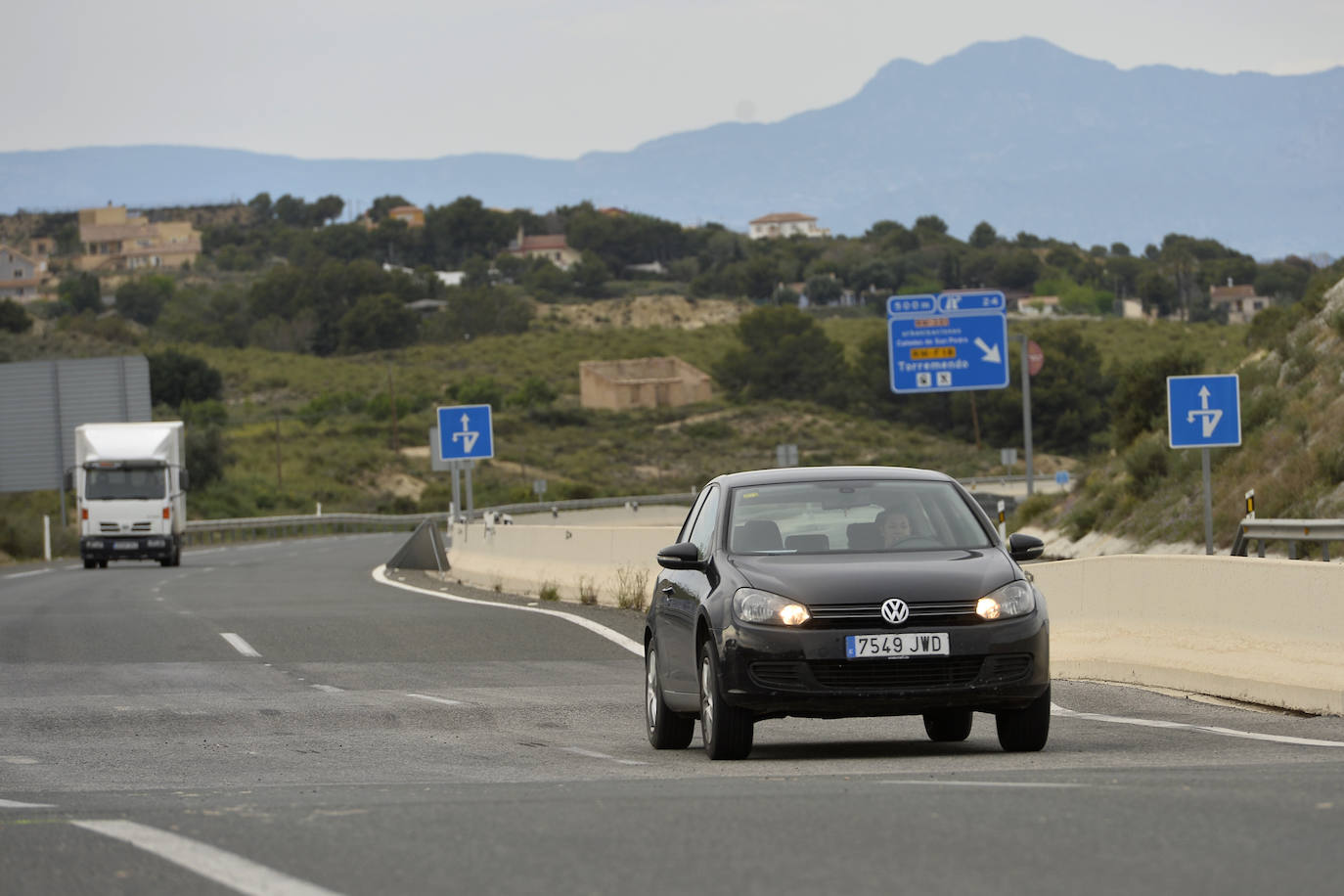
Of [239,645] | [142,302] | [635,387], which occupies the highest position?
[142,302]

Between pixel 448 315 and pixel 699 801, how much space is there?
13978 centimetres

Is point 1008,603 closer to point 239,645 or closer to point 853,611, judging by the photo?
point 853,611

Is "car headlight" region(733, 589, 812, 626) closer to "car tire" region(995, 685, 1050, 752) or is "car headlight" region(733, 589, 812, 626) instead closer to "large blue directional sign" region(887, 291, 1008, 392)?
"car tire" region(995, 685, 1050, 752)

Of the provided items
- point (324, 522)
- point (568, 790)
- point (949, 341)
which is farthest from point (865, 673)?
point (324, 522)

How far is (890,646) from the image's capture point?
9336 mm

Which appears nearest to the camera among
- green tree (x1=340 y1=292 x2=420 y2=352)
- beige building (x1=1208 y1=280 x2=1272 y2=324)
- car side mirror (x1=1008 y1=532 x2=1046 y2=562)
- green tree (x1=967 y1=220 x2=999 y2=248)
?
car side mirror (x1=1008 y1=532 x2=1046 y2=562)

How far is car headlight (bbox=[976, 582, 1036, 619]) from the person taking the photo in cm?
947

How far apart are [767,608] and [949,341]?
2945cm

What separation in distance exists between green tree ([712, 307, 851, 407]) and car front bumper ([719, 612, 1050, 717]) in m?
98.6

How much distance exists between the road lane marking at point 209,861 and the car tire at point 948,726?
5.19 metres

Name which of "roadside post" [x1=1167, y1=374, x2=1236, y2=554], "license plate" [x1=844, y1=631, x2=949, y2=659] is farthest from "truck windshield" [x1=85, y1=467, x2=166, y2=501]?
"license plate" [x1=844, y1=631, x2=949, y2=659]

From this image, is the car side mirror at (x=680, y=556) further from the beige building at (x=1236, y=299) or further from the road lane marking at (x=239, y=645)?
the beige building at (x=1236, y=299)

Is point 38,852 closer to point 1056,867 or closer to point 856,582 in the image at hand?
point 1056,867

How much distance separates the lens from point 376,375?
12588cm
